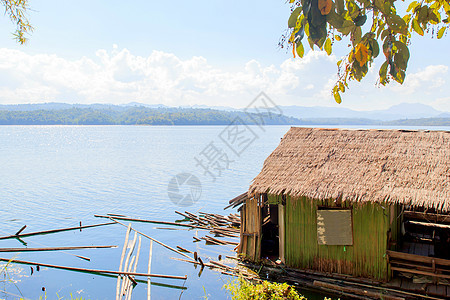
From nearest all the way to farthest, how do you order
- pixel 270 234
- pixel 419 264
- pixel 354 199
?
pixel 354 199 → pixel 419 264 → pixel 270 234

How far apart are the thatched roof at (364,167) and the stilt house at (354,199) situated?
0.09ft

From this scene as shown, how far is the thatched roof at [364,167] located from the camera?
10117 mm

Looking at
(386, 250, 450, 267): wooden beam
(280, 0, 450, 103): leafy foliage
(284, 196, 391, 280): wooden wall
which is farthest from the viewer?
(284, 196, 391, 280): wooden wall

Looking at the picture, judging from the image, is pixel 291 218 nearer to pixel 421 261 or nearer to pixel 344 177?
pixel 344 177

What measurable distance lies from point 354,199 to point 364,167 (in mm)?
1596

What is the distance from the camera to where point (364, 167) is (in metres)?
11.3

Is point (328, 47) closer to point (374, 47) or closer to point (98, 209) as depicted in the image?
point (374, 47)

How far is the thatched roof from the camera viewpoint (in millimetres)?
10117

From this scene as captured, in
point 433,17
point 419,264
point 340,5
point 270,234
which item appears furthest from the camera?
point 270,234

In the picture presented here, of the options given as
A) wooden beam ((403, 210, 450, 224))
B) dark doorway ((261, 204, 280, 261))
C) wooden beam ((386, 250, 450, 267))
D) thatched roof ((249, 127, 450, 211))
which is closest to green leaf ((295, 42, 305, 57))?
thatched roof ((249, 127, 450, 211))

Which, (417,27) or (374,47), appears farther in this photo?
(417,27)

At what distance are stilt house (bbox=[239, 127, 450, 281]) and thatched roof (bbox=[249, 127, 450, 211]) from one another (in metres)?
0.03

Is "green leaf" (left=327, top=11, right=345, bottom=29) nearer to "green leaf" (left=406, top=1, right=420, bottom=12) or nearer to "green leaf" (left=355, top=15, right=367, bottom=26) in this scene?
"green leaf" (left=355, top=15, right=367, bottom=26)

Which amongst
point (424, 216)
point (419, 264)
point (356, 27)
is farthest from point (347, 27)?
point (424, 216)
